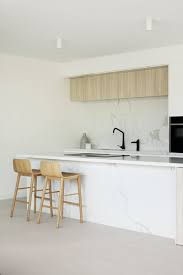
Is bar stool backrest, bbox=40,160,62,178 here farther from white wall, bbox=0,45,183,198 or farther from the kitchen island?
white wall, bbox=0,45,183,198

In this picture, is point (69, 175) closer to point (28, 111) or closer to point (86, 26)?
point (86, 26)

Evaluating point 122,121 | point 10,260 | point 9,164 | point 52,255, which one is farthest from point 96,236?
point 122,121

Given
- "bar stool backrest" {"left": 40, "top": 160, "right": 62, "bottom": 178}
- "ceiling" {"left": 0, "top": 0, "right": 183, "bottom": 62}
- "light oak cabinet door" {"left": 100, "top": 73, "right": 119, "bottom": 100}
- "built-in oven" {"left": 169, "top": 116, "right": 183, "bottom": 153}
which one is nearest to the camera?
"ceiling" {"left": 0, "top": 0, "right": 183, "bottom": 62}

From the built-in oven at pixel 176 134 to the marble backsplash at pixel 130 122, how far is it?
67 cm

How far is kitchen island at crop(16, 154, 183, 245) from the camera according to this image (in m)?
4.30

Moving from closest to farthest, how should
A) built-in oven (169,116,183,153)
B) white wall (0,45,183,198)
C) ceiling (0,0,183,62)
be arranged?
ceiling (0,0,183,62), built-in oven (169,116,183,153), white wall (0,45,183,198)

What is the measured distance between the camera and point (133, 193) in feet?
15.2

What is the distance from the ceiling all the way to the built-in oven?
1.16 meters

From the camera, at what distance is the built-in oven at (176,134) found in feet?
19.8

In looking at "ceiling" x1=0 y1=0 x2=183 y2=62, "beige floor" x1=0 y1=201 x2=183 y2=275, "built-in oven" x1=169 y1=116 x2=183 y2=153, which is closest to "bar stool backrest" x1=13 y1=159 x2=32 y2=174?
"beige floor" x1=0 y1=201 x2=183 y2=275

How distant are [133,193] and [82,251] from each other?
3.52 feet

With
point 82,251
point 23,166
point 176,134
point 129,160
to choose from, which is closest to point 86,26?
point 129,160

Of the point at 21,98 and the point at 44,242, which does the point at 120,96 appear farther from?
the point at 44,242

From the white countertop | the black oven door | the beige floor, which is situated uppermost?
the black oven door
